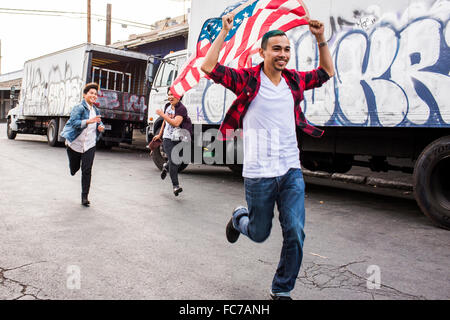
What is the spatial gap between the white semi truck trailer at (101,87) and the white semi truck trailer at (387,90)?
26.4 feet

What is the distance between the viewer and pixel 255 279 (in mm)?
3594

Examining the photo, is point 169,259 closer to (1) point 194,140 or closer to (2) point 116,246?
(2) point 116,246

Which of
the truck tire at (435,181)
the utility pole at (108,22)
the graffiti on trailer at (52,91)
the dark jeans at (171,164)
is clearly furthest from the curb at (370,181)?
the utility pole at (108,22)

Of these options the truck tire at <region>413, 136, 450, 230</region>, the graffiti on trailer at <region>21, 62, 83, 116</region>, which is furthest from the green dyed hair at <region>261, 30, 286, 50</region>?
the graffiti on trailer at <region>21, 62, 83, 116</region>

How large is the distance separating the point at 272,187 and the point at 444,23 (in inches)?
154

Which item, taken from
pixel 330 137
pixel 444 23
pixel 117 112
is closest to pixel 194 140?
pixel 330 137

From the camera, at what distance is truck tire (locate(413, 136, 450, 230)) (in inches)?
224

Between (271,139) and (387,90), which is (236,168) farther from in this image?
(271,139)

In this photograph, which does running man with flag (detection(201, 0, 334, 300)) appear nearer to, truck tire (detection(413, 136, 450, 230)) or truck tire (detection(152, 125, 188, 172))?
truck tire (detection(413, 136, 450, 230))

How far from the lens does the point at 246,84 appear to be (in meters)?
3.11

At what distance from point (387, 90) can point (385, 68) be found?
31cm

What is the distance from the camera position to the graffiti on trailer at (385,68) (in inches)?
224

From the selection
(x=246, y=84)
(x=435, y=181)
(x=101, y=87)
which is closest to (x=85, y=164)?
(x=246, y=84)
